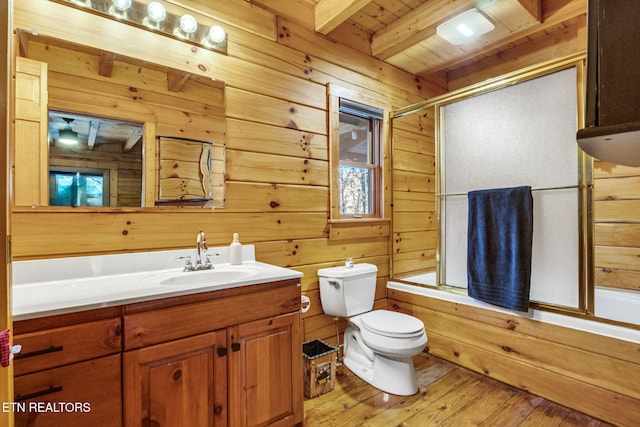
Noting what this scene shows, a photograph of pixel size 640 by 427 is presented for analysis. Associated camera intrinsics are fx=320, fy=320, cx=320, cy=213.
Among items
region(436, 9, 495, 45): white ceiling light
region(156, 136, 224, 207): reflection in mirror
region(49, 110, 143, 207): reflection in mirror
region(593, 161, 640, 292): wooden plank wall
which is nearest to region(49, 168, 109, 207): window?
region(49, 110, 143, 207): reflection in mirror

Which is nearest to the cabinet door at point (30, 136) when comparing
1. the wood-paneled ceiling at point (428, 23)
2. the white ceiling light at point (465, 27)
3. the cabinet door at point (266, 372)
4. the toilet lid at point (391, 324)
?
the cabinet door at point (266, 372)

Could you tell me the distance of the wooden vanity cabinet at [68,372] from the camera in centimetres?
97

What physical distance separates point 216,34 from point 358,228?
162 cm

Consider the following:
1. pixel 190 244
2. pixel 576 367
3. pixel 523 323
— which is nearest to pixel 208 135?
pixel 190 244

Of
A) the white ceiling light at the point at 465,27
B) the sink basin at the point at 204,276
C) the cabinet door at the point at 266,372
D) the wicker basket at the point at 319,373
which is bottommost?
the wicker basket at the point at 319,373

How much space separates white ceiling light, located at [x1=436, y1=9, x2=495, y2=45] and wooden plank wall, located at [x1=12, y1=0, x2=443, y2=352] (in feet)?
2.02

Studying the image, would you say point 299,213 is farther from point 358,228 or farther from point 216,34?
point 216,34

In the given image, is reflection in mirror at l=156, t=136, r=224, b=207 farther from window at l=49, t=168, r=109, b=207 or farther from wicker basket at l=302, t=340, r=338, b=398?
wicker basket at l=302, t=340, r=338, b=398

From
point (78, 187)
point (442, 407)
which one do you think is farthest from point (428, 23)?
point (442, 407)

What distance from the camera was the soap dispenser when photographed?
1.83 meters

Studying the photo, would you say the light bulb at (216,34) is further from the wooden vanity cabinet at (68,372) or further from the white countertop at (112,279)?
the wooden vanity cabinet at (68,372)

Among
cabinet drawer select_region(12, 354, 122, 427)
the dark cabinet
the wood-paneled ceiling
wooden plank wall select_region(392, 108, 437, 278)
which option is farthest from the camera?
wooden plank wall select_region(392, 108, 437, 278)

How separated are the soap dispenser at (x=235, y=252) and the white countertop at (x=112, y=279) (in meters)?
0.04

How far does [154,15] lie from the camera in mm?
1648
